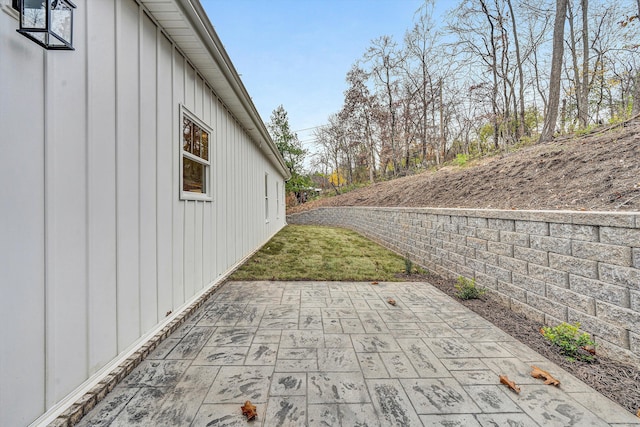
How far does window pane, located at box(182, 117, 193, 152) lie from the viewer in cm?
314

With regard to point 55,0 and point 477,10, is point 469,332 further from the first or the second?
point 477,10

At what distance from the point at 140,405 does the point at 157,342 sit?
74 centimetres

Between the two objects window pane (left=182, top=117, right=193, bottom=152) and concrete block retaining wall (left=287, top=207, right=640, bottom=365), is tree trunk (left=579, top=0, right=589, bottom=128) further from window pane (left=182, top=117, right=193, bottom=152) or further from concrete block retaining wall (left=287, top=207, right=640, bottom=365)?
window pane (left=182, top=117, right=193, bottom=152)

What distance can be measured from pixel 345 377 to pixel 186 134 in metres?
3.01

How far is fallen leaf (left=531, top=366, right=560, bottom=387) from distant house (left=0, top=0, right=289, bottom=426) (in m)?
2.97

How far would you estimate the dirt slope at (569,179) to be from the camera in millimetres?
3031

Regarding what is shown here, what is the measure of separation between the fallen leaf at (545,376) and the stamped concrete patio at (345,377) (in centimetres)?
4

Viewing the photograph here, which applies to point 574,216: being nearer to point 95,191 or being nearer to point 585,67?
point 95,191

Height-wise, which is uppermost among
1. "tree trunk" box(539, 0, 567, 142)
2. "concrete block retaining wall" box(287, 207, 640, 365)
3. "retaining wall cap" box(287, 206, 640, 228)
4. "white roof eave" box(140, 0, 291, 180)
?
"tree trunk" box(539, 0, 567, 142)

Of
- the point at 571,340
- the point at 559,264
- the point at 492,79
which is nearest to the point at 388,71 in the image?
the point at 492,79

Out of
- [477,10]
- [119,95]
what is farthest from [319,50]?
[119,95]

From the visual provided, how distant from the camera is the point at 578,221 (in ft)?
7.60

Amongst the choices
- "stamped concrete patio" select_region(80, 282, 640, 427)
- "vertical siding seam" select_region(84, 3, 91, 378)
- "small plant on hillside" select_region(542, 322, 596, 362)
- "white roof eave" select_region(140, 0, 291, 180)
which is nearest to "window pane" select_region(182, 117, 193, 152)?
"white roof eave" select_region(140, 0, 291, 180)

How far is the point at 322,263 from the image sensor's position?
5.52m
